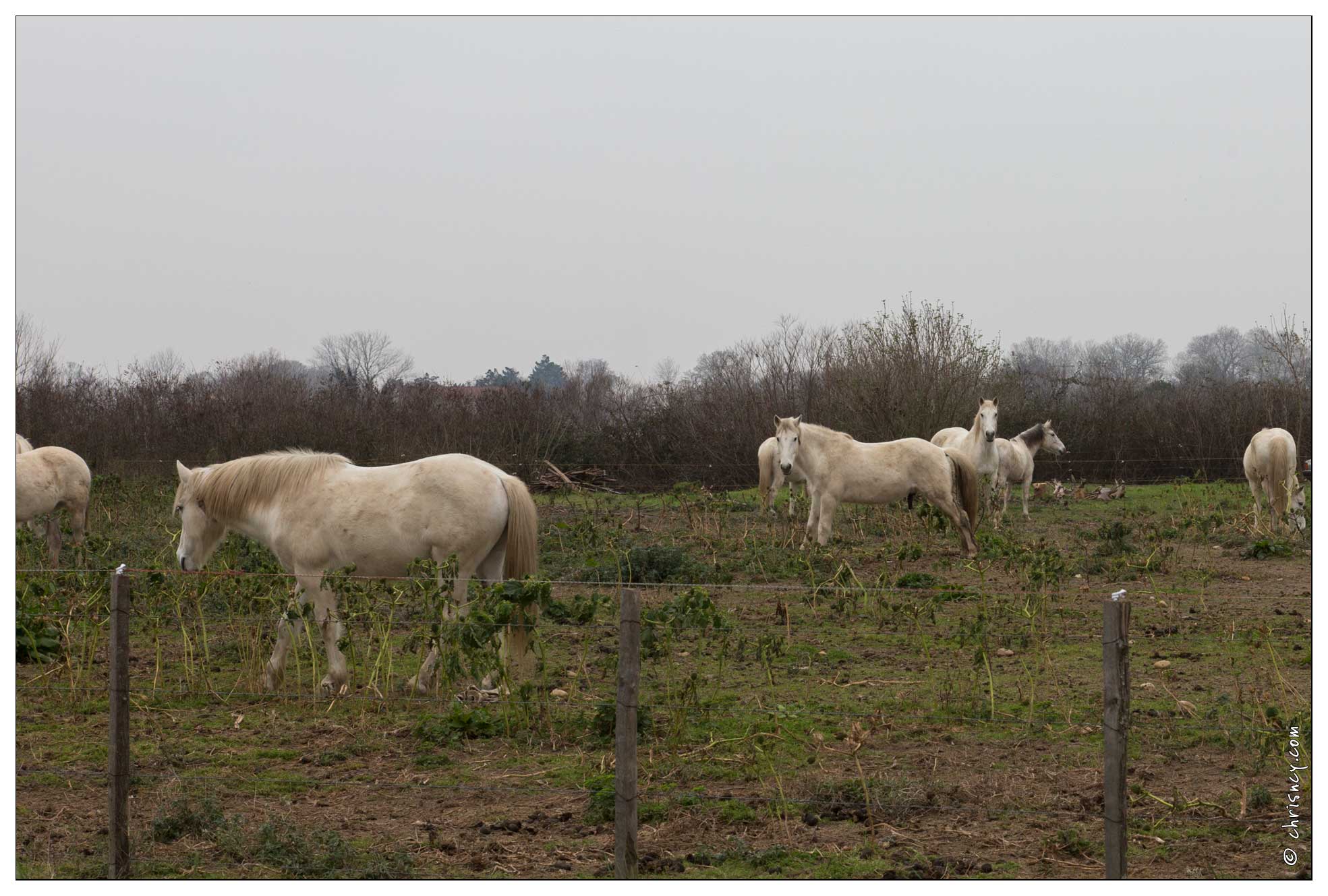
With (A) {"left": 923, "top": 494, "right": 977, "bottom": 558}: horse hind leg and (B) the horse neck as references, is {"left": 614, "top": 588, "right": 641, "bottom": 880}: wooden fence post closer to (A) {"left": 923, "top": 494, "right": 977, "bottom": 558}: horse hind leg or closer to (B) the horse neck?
(B) the horse neck

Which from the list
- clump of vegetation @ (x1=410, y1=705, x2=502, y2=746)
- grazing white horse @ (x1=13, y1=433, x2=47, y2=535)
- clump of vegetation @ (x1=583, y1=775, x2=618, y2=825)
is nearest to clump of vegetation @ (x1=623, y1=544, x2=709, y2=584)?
clump of vegetation @ (x1=410, y1=705, x2=502, y2=746)

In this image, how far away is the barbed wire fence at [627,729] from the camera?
4180mm

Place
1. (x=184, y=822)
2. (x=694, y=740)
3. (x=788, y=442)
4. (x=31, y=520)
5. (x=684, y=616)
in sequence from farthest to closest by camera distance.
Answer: (x=788, y=442), (x=31, y=520), (x=684, y=616), (x=694, y=740), (x=184, y=822)

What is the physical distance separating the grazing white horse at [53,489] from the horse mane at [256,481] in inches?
209

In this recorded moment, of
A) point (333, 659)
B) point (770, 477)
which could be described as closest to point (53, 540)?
point (333, 659)

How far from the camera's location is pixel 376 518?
24.8ft

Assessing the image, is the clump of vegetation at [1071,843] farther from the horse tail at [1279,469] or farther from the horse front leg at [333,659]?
the horse tail at [1279,469]

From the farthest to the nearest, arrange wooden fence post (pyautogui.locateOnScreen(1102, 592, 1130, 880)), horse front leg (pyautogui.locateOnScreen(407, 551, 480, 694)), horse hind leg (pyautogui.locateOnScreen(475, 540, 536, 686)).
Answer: horse front leg (pyautogui.locateOnScreen(407, 551, 480, 694)), horse hind leg (pyautogui.locateOnScreen(475, 540, 536, 686)), wooden fence post (pyautogui.locateOnScreen(1102, 592, 1130, 880))

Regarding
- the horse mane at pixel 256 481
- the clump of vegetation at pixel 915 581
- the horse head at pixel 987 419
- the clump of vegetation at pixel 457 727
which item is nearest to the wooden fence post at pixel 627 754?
the clump of vegetation at pixel 457 727

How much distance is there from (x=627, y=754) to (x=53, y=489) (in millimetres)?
10709

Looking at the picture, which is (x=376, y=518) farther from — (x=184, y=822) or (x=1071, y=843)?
(x=1071, y=843)

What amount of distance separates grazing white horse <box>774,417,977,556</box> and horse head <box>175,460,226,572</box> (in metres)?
7.90

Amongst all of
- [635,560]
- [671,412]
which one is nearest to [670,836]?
[635,560]

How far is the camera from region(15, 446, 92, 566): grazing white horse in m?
12.4
